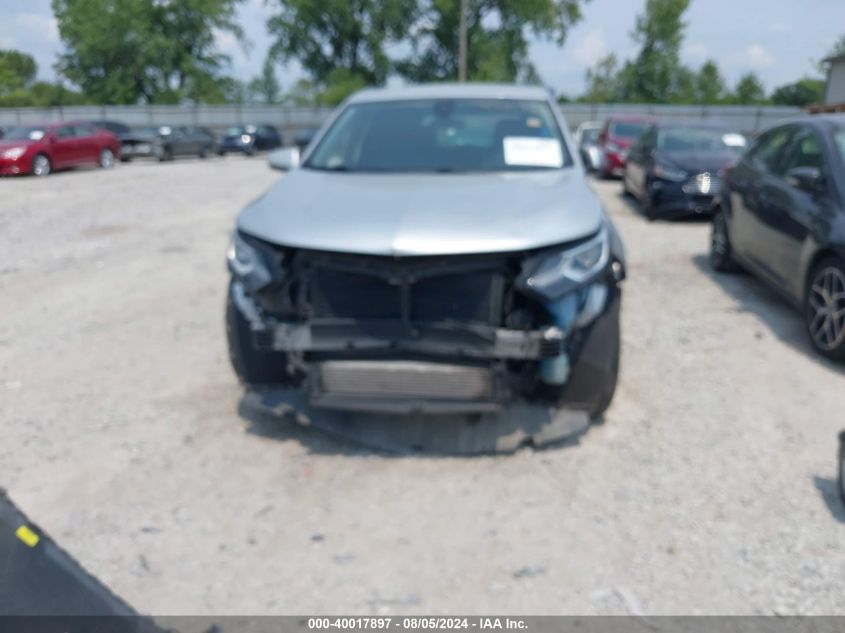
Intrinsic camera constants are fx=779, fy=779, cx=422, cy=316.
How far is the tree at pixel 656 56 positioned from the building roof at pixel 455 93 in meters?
63.7

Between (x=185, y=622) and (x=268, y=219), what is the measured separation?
194cm

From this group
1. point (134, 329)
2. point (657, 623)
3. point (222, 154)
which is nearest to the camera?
point (657, 623)

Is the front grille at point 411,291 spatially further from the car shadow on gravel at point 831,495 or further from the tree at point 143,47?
the tree at point 143,47

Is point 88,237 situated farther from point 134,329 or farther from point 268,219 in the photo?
point 268,219

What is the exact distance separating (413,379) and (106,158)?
78.9ft

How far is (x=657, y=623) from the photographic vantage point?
263cm

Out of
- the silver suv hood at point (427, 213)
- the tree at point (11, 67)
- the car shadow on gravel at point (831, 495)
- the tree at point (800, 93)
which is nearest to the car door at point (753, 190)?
the silver suv hood at point (427, 213)

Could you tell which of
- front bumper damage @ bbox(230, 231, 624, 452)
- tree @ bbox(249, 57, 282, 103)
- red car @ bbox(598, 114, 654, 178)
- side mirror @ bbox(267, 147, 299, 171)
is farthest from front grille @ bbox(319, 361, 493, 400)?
tree @ bbox(249, 57, 282, 103)

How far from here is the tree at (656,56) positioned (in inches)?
2477

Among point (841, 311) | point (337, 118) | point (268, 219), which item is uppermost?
point (337, 118)

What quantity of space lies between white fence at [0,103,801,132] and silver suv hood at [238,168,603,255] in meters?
38.9

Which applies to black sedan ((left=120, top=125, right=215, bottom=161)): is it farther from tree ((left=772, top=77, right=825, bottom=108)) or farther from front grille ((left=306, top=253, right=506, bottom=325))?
tree ((left=772, top=77, right=825, bottom=108))

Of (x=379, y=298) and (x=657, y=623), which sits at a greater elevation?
(x=379, y=298)

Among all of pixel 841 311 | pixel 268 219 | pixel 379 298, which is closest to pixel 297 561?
pixel 379 298
